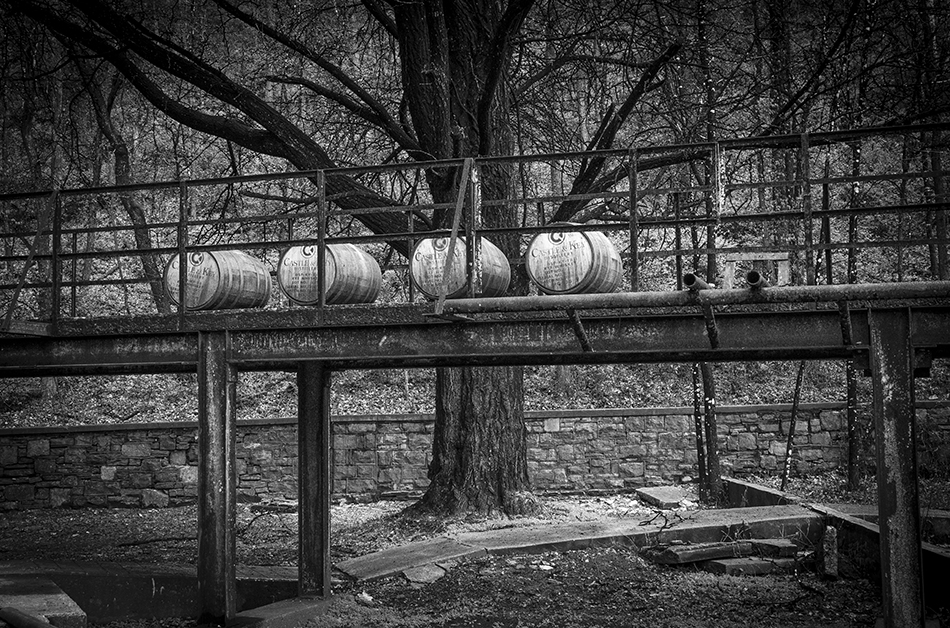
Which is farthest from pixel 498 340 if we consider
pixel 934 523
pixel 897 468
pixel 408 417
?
pixel 408 417

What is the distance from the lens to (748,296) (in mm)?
5633

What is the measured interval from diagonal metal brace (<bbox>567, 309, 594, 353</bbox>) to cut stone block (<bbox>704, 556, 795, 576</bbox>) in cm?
415

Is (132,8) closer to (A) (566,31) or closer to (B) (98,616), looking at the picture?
(A) (566,31)

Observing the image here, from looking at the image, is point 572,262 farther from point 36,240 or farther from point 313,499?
point 36,240

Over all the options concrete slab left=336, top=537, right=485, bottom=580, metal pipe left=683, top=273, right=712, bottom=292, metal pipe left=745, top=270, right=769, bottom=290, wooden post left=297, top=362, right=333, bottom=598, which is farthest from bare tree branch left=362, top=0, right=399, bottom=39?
metal pipe left=745, top=270, right=769, bottom=290

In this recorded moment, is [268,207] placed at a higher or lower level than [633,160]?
higher

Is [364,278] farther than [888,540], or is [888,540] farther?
[364,278]

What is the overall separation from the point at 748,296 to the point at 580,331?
4.01 feet

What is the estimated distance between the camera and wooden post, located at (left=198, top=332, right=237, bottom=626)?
7195mm

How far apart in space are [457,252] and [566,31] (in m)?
6.48

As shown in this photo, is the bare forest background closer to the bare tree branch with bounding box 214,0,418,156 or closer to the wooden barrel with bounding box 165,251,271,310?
the bare tree branch with bounding box 214,0,418,156

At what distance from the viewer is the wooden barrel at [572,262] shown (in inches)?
256

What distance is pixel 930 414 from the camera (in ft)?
49.4

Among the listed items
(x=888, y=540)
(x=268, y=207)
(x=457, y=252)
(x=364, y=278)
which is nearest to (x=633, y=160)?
(x=457, y=252)
